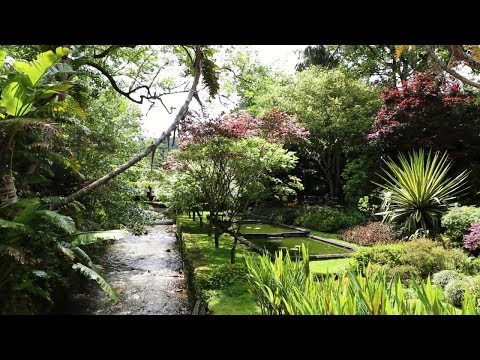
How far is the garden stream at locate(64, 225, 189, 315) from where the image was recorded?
4.88m

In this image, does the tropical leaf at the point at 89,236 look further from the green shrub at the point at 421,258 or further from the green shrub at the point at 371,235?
the green shrub at the point at 371,235

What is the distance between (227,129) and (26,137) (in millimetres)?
2526

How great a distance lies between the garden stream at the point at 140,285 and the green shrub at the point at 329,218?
3440mm

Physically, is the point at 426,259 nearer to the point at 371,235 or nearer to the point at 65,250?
the point at 371,235

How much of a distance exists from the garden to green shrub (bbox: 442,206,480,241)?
17 mm

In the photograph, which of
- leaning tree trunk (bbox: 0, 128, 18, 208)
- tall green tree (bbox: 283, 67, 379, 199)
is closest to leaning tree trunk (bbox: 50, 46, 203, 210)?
leaning tree trunk (bbox: 0, 128, 18, 208)

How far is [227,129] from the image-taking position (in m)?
5.34

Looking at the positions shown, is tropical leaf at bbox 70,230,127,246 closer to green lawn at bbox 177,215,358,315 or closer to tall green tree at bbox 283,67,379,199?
green lawn at bbox 177,215,358,315

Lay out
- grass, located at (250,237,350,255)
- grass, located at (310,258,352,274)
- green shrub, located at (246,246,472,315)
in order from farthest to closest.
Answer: grass, located at (250,237,350,255), grass, located at (310,258,352,274), green shrub, located at (246,246,472,315)

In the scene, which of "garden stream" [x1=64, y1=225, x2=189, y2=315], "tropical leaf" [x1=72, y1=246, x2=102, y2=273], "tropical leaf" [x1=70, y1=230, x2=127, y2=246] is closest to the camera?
"tropical leaf" [x1=70, y1=230, x2=127, y2=246]

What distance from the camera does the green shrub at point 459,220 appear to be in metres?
5.53

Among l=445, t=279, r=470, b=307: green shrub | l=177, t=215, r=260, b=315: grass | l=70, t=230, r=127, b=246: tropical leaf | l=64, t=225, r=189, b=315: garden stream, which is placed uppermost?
l=70, t=230, r=127, b=246: tropical leaf

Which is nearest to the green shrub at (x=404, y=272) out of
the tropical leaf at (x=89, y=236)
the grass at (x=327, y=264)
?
the grass at (x=327, y=264)
